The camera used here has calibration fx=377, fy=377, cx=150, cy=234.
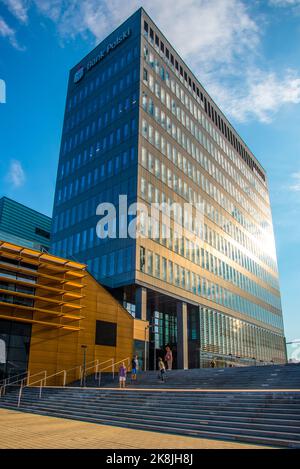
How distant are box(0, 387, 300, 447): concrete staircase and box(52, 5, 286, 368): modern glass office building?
884 inches

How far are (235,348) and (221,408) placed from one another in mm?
48320

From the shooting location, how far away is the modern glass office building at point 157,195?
45.6 metres

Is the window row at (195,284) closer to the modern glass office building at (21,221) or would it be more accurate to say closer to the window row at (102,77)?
the window row at (102,77)

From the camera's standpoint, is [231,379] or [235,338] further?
[235,338]

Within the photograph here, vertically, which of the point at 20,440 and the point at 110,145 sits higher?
the point at 110,145

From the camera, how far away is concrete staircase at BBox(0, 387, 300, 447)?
1136cm

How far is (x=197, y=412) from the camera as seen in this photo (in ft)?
46.7

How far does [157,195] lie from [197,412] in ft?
117

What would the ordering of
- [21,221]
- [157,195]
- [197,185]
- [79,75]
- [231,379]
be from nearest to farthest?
1. [231,379]
2. [157,195]
3. [197,185]
4. [79,75]
5. [21,221]

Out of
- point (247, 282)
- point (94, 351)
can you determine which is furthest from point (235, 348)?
point (94, 351)

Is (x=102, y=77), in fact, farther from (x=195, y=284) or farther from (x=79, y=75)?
(x=195, y=284)

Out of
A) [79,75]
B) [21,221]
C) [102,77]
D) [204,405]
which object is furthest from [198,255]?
[21,221]

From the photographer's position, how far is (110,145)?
51.3 meters
